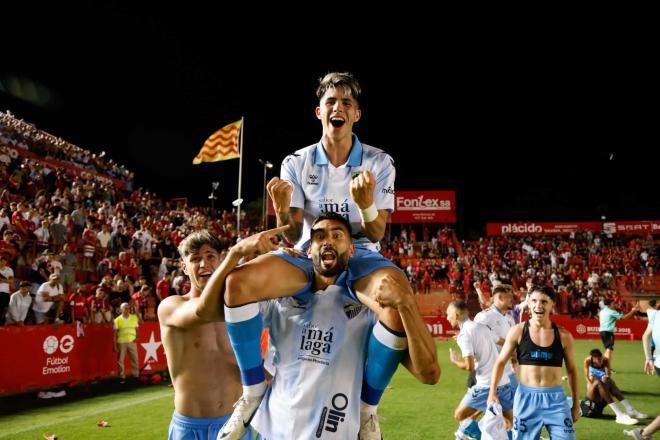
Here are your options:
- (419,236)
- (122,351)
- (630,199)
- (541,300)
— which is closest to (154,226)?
(122,351)

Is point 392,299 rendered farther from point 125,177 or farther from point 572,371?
point 125,177

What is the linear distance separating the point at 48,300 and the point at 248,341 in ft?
35.7

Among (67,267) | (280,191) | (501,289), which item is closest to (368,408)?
(280,191)

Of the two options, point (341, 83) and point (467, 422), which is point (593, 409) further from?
point (341, 83)

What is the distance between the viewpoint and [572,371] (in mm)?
5938

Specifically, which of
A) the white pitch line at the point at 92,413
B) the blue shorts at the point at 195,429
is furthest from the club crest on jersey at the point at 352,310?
the white pitch line at the point at 92,413

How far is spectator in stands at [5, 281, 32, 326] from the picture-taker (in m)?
11.2

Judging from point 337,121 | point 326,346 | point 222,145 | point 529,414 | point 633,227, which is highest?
point 222,145

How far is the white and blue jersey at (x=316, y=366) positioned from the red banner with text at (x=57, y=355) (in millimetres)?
9485

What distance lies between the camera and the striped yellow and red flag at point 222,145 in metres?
24.7

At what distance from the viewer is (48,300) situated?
39.5ft

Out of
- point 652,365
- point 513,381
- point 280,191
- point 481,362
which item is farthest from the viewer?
point 652,365

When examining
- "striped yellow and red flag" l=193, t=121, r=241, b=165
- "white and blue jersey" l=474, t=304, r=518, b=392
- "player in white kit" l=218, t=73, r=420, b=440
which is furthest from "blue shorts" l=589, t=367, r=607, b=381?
"striped yellow and red flag" l=193, t=121, r=241, b=165

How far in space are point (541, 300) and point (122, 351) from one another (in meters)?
9.85
